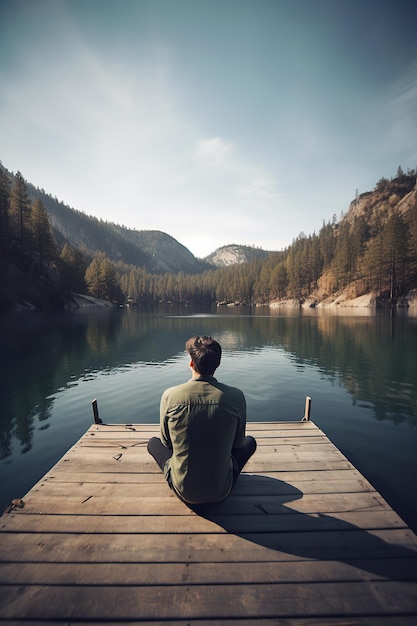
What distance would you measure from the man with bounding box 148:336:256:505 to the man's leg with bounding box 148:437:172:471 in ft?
2.23

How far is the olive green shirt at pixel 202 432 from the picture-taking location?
3.71 m

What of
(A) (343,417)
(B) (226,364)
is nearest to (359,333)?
(B) (226,364)

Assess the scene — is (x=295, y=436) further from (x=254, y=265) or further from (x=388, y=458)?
(x=254, y=265)

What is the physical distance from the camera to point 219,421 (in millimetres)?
3736

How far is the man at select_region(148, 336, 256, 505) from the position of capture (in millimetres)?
3721

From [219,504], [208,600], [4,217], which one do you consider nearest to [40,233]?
[4,217]

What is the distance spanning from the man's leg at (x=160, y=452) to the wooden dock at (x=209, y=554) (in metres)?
0.61

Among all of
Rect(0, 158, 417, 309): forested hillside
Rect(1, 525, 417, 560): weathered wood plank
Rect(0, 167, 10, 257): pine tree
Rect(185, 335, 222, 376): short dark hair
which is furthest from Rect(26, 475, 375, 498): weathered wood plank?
Rect(0, 167, 10, 257): pine tree

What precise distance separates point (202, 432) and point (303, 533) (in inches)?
87.5

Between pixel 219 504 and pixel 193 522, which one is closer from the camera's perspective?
pixel 193 522

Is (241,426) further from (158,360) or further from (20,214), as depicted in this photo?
(20,214)

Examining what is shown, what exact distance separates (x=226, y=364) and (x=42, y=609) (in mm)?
19233

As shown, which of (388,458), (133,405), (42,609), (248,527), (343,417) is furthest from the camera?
(133,405)

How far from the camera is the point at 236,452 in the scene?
15.2ft
